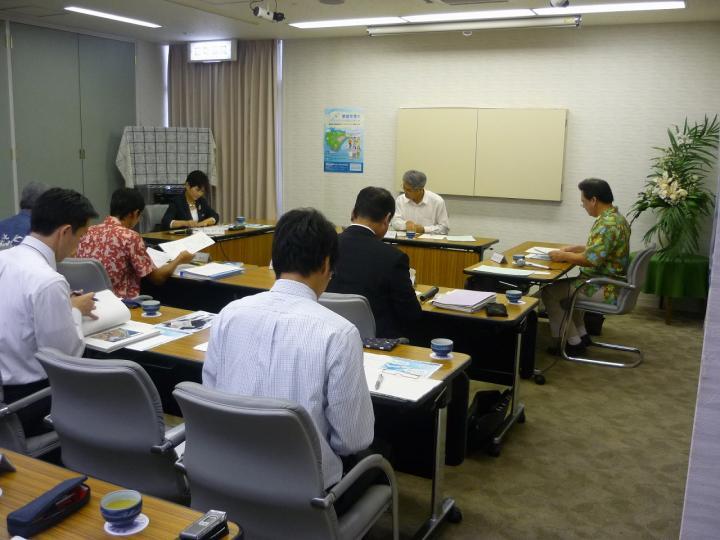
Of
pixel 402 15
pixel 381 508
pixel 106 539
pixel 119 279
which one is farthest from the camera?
pixel 402 15

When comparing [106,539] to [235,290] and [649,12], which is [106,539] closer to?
[235,290]

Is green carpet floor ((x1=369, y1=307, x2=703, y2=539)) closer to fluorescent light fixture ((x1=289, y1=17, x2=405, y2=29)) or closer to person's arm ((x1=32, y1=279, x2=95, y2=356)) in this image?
person's arm ((x1=32, y1=279, x2=95, y2=356))

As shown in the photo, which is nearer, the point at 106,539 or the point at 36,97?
the point at 106,539

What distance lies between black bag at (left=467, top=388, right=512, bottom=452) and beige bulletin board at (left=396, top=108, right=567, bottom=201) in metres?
3.77

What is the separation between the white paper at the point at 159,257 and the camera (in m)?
4.18

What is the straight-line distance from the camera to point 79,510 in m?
1.47

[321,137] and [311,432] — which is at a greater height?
[321,137]

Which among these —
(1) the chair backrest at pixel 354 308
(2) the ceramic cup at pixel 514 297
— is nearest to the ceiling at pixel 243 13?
(2) the ceramic cup at pixel 514 297

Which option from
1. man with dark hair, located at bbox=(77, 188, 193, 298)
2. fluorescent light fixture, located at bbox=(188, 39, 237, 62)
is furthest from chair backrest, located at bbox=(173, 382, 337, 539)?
fluorescent light fixture, located at bbox=(188, 39, 237, 62)

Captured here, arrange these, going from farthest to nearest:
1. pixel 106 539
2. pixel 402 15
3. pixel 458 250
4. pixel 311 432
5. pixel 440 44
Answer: pixel 440 44 < pixel 402 15 < pixel 458 250 < pixel 311 432 < pixel 106 539

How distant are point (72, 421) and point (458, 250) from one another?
160 inches

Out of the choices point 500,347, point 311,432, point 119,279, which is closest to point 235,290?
point 119,279

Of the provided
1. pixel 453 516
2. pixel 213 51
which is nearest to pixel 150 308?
pixel 453 516

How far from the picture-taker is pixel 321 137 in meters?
8.04
